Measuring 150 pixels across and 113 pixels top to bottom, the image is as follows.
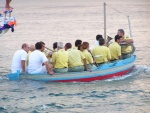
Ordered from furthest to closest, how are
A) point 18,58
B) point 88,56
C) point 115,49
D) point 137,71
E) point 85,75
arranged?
point 137,71 < point 115,49 < point 88,56 < point 18,58 < point 85,75

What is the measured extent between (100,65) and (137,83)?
60.2 inches

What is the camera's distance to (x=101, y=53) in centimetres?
2073

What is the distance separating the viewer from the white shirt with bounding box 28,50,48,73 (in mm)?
19484

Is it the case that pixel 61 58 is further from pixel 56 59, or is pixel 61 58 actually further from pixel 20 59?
pixel 20 59

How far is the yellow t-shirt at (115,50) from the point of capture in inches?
837

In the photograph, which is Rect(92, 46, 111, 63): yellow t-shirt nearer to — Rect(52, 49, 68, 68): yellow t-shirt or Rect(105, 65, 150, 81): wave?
Rect(105, 65, 150, 81): wave

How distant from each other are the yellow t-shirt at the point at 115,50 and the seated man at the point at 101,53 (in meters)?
0.55

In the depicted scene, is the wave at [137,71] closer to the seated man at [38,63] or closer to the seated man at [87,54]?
the seated man at [87,54]

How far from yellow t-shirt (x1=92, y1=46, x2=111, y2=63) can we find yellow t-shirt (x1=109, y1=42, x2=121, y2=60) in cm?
55

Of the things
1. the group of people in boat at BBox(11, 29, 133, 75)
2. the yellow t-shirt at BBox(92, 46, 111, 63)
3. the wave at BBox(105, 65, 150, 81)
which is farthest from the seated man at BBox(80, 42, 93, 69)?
the wave at BBox(105, 65, 150, 81)

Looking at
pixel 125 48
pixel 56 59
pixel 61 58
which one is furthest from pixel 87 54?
pixel 125 48

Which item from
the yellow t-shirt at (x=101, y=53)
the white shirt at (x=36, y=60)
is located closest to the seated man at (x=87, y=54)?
the yellow t-shirt at (x=101, y=53)

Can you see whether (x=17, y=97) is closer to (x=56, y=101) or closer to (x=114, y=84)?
(x=56, y=101)

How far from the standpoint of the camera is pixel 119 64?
20828mm
